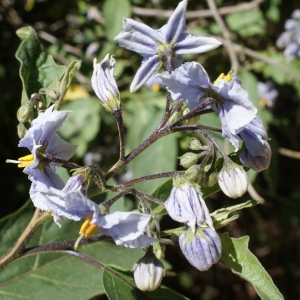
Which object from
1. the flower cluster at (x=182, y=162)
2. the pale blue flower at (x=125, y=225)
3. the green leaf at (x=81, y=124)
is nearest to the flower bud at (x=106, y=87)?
the flower cluster at (x=182, y=162)

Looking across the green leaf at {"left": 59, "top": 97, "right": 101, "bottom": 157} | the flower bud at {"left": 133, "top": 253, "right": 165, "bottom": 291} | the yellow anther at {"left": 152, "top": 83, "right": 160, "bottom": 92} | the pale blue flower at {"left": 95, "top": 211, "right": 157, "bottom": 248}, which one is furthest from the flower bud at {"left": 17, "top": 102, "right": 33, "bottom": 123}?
the yellow anther at {"left": 152, "top": 83, "right": 160, "bottom": 92}

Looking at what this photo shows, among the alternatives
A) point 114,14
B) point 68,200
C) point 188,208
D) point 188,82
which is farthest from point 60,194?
point 114,14

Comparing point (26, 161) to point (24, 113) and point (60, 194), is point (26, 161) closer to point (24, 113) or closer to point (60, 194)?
point (24, 113)

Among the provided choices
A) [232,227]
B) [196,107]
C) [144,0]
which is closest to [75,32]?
[144,0]

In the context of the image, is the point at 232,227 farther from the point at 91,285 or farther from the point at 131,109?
the point at 91,285

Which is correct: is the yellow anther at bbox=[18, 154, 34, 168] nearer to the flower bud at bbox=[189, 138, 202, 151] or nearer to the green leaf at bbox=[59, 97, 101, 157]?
the flower bud at bbox=[189, 138, 202, 151]
